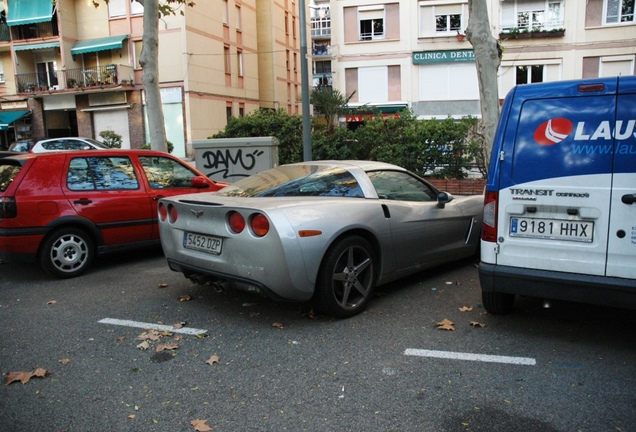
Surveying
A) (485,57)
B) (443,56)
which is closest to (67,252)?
(485,57)

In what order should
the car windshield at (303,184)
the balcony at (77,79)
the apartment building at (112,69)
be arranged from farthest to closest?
the balcony at (77,79), the apartment building at (112,69), the car windshield at (303,184)

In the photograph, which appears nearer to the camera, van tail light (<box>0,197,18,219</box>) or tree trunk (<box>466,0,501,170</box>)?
van tail light (<box>0,197,18,219</box>)

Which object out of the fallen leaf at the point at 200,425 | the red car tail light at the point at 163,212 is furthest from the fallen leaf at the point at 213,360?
the red car tail light at the point at 163,212

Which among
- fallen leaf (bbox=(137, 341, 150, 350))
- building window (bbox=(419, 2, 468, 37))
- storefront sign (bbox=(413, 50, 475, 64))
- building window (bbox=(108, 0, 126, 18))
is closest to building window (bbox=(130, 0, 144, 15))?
building window (bbox=(108, 0, 126, 18))

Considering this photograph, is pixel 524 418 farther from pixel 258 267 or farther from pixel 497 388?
pixel 258 267

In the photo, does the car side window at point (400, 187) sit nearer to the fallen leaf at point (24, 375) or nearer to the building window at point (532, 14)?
the fallen leaf at point (24, 375)

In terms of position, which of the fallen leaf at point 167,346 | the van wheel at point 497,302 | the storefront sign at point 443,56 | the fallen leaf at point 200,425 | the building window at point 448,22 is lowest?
the fallen leaf at point 167,346

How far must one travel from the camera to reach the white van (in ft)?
12.2

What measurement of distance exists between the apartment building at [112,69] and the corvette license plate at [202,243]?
26.0 meters

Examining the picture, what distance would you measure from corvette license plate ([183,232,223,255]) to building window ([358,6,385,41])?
30.2 m

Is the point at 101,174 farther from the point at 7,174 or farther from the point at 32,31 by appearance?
the point at 32,31

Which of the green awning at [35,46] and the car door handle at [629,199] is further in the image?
the green awning at [35,46]

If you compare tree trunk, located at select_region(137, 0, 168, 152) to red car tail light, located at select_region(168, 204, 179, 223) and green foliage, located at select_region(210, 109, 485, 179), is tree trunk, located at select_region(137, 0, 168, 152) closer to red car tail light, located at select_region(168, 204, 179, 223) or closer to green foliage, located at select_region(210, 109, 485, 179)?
green foliage, located at select_region(210, 109, 485, 179)

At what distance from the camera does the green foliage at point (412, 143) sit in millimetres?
11477
